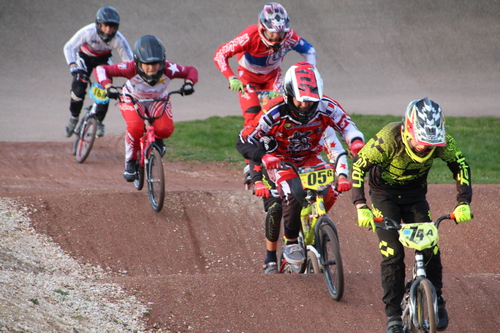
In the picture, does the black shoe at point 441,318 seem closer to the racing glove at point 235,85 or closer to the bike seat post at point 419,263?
the bike seat post at point 419,263

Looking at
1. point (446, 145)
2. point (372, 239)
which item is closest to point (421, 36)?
point (372, 239)

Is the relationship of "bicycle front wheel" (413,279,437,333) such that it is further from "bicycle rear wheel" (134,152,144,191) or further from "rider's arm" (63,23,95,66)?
"rider's arm" (63,23,95,66)

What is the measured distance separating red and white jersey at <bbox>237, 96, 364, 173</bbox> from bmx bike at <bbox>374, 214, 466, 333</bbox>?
1.54 m

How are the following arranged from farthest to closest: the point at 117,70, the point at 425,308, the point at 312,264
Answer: the point at 117,70 → the point at 312,264 → the point at 425,308

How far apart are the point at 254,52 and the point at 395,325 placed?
5.06 meters

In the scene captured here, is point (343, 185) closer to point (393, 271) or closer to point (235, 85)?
point (393, 271)

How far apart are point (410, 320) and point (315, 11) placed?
66.8ft

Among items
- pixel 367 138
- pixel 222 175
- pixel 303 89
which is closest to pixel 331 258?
pixel 303 89

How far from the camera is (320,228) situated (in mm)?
6066

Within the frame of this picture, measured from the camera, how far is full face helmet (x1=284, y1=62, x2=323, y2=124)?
18.9 feet

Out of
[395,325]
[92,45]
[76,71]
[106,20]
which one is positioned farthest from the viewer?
[92,45]

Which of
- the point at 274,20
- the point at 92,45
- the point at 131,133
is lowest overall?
the point at 131,133

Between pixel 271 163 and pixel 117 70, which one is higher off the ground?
pixel 117 70

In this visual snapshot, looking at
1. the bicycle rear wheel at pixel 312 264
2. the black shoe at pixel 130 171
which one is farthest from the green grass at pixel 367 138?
the bicycle rear wheel at pixel 312 264
